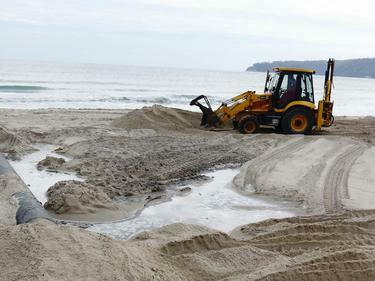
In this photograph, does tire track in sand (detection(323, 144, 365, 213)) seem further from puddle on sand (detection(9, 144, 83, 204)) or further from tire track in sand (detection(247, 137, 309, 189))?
puddle on sand (detection(9, 144, 83, 204))

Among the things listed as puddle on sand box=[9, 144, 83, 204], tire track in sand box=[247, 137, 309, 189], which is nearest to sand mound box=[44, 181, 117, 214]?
puddle on sand box=[9, 144, 83, 204]

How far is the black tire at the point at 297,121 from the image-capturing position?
1370 centimetres

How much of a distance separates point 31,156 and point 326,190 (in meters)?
6.18

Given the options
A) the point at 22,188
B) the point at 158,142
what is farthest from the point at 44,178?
the point at 158,142

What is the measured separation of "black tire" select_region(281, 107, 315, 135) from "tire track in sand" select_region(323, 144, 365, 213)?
8.41 feet

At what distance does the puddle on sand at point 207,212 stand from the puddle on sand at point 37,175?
1592 millimetres

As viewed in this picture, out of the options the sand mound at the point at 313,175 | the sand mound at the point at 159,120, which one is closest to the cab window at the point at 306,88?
the sand mound at the point at 313,175

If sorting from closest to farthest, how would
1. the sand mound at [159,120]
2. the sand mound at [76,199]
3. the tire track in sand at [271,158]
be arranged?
the sand mound at [76,199] → the tire track in sand at [271,158] → the sand mound at [159,120]

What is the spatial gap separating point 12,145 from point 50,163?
1915 mm

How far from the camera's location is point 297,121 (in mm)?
13836

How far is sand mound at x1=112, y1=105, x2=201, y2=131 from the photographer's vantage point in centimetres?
1425

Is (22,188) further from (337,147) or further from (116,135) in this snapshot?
(337,147)

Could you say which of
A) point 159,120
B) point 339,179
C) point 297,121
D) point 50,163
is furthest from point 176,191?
point 159,120

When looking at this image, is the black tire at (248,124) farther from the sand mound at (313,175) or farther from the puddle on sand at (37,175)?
the puddle on sand at (37,175)
